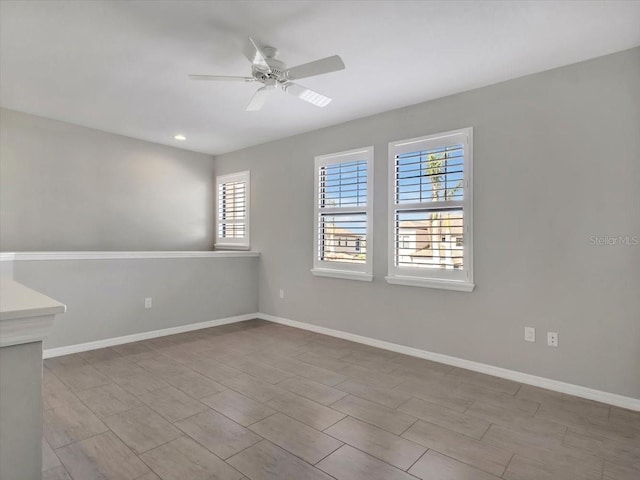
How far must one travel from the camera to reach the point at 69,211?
450cm

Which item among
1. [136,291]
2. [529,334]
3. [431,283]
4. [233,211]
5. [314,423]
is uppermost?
[233,211]

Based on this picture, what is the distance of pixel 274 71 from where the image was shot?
269 centimetres

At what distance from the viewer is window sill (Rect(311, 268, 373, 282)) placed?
408 cm

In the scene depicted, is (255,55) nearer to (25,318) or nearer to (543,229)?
(25,318)

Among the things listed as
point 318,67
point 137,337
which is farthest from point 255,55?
point 137,337

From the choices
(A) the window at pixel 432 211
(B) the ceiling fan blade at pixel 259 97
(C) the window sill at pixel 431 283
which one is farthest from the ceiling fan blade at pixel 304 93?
(C) the window sill at pixel 431 283

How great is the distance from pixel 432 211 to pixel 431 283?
28.4 inches

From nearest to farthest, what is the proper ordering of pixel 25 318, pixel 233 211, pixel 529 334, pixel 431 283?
pixel 25 318 → pixel 529 334 → pixel 431 283 → pixel 233 211

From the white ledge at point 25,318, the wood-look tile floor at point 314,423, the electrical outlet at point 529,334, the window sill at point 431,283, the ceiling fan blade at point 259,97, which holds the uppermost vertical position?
the ceiling fan blade at point 259,97

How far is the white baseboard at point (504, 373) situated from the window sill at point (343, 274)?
0.68m

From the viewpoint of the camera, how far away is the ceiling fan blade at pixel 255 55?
2.34 m

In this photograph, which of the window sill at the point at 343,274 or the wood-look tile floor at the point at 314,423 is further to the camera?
the window sill at the point at 343,274

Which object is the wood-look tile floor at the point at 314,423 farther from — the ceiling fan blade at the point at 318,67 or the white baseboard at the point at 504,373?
the ceiling fan blade at the point at 318,67

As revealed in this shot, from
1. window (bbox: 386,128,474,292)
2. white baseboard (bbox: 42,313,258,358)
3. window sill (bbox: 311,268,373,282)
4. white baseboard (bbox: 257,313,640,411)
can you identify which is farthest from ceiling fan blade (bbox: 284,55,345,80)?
white baseboard (bbox: 42,313,258,358)
